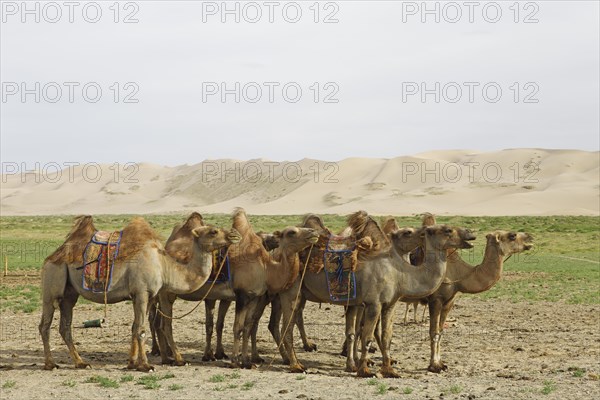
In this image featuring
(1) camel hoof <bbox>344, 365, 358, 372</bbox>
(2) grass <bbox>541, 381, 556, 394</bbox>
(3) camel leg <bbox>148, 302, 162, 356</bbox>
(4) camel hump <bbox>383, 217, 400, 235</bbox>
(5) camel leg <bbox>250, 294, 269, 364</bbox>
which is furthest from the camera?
(4) camel hump <bbox>383, 217, 400, 235</bbox>

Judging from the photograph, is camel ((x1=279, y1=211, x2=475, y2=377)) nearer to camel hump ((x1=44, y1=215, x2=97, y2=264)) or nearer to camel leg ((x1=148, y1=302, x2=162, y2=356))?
camel leg ((x1=148, y1=302, x2=162, y2=356))

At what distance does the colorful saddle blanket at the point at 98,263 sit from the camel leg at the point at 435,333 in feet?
16.4

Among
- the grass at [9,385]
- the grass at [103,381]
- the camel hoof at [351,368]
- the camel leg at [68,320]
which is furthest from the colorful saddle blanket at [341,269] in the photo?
the grass at [9,385]

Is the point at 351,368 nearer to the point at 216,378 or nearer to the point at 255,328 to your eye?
the point at 255,328

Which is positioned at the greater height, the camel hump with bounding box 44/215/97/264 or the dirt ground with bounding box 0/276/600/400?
the camel hump with bounding box 44/215/97/264

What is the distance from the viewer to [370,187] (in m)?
147

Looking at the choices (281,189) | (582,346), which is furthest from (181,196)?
(582,346)

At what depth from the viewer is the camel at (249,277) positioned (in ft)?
43.0

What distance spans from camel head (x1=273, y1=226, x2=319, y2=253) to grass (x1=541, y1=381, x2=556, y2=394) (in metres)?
3.77

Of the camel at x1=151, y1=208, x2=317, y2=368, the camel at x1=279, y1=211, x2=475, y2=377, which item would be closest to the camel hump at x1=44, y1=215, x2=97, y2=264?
the camel at x1=151, y1=208, x2=317, y2=368

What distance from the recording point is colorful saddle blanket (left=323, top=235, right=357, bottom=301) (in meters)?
13.0

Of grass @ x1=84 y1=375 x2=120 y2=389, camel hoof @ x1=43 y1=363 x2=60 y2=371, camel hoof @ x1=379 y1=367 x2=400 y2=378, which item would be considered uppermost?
camel hoof @ x1=43 y1=363 x2=60 y2=371

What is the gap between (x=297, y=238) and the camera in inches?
513

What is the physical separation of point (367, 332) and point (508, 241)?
2989mm
